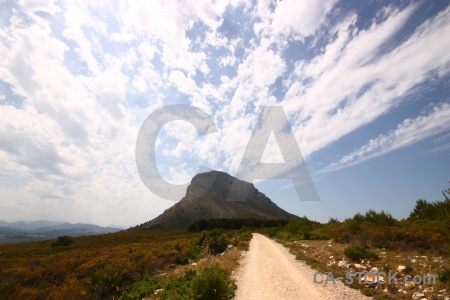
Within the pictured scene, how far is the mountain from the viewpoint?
111m

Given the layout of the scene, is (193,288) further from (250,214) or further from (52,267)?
(250,214)

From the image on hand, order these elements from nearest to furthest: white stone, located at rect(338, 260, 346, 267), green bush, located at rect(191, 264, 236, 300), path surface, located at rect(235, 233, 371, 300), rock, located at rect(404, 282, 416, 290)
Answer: rock, located at rect(404, 282, 416, 290) → path surface, located at rect(235, 233, 371, 300) → green bush, located at rect(191, 264, 236, 300) → white stone, located at rect(338, 260, 346, 267)

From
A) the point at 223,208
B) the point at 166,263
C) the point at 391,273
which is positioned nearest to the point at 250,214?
the point at 223,208

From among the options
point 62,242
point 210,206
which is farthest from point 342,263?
point 210,206

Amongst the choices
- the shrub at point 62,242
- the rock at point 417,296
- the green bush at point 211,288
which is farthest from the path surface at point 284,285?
the shrub at point 62,242

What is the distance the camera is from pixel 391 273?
1012 cm

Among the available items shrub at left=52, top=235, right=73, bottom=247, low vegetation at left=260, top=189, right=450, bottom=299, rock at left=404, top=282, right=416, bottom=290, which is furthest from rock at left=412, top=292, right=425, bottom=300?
shrub at left=52, top=235, right=73, bottom=247

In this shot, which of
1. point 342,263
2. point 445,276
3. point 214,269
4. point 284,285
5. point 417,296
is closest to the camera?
point 417,296

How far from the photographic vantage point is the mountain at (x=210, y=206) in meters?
111

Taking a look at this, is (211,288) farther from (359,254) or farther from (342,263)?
(359,254)

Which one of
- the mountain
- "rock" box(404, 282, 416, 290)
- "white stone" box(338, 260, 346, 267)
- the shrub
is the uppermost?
the mountain

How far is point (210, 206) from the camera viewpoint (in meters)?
128

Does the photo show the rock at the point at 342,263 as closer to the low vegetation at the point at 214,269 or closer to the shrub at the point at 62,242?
the low vegetation at the point at 214,269

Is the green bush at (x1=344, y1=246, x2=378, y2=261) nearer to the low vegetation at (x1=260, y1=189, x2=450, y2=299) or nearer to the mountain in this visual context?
the low vegetation at (x1=260, y1=189, x2=450, y2=299)
